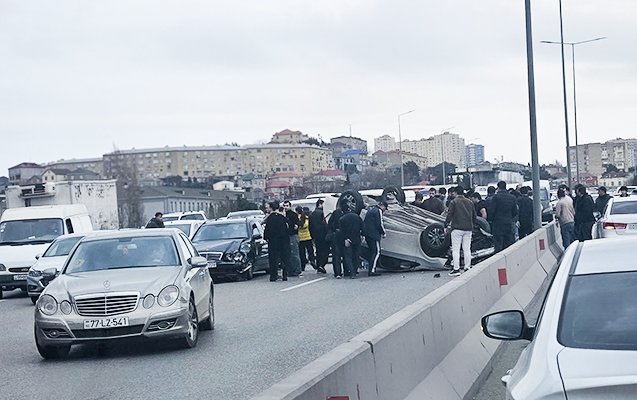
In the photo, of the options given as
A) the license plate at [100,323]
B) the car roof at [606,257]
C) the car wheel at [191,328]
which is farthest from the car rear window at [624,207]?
the car roof at [606,257]

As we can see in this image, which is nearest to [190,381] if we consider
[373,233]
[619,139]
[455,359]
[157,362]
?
[157,362]

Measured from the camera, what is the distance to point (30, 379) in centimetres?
1170

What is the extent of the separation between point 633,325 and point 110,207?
3364cm

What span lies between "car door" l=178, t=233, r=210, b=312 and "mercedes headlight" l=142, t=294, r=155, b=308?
2.66 feet

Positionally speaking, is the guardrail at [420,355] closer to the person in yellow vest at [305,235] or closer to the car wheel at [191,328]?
the car wheel at [191,328]

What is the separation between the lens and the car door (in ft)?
46.1

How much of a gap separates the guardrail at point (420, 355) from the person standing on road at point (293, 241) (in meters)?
12.1

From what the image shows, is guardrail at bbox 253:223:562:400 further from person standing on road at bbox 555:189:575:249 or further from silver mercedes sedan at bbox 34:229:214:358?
person standing on road at bbox 555:189:575:249

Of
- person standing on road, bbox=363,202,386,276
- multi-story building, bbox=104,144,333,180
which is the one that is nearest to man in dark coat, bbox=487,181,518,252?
person standing on road, bbox=363,202,386,276

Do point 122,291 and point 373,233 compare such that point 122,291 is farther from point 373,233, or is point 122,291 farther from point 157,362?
point 373,233

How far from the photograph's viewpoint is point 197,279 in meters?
14.4

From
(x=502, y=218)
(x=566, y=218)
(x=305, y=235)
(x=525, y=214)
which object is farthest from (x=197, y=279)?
(x=525, y=214)

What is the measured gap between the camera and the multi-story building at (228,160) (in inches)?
6836

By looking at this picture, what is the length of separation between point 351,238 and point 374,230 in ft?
1.87
